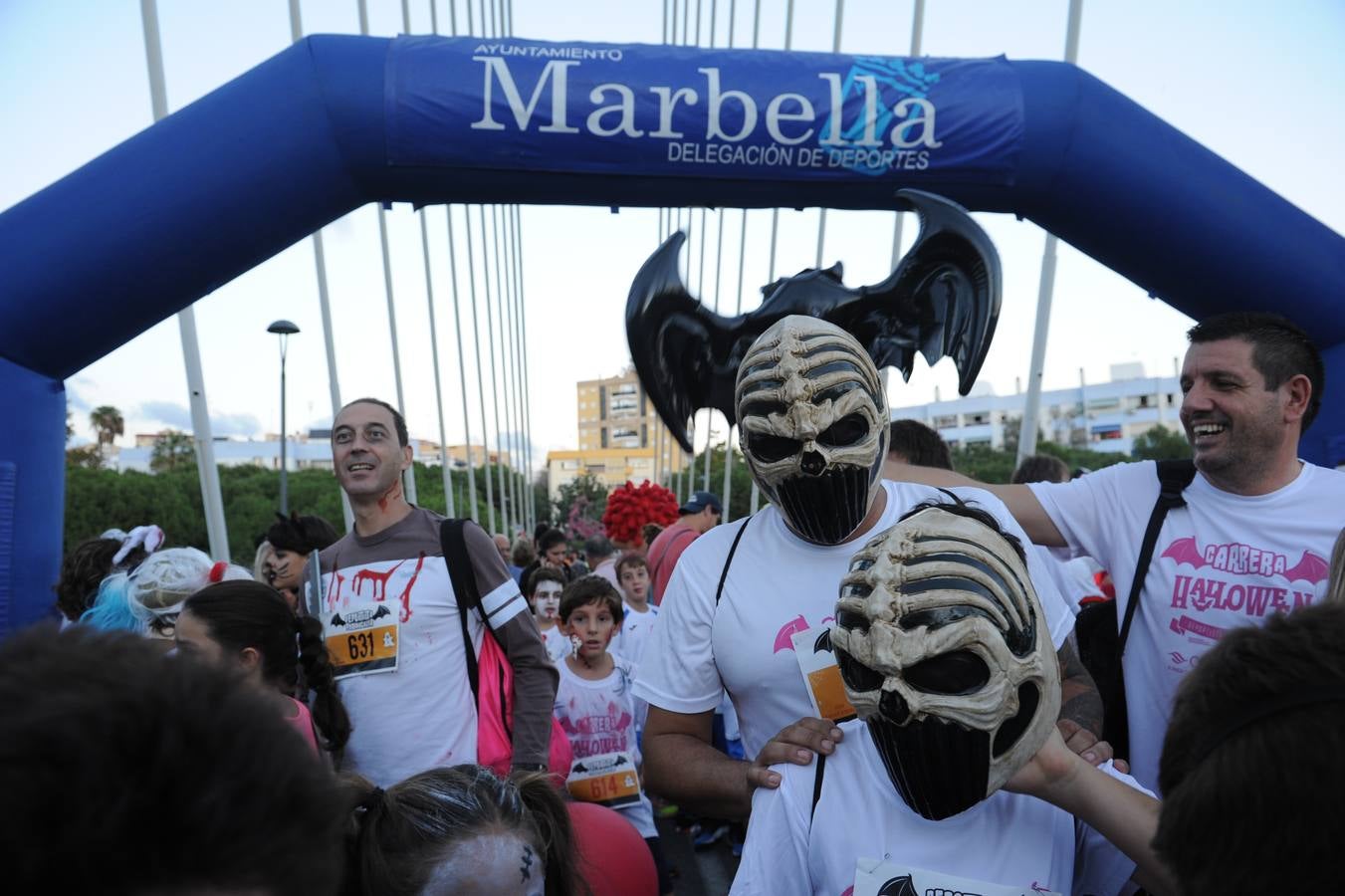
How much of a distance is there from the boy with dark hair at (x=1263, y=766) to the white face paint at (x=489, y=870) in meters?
1.18

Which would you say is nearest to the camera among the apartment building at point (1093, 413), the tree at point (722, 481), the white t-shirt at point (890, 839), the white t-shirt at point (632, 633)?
the white t-shirt at point (890, 839)

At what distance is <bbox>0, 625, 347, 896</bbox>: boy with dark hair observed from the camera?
1.62 feet

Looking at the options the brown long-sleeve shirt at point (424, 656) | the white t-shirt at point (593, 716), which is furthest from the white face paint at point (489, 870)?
the white t-shirt at point (593, 716)

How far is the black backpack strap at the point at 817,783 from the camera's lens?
1.63 meters

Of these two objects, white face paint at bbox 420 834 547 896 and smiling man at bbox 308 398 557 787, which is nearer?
white face paint at bbox 420 834 547 896

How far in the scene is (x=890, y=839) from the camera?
1567mm

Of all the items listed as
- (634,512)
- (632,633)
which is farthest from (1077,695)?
(634,512)

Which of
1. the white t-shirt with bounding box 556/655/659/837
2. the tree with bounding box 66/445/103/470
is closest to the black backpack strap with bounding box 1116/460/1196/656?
the white t-shirt with bounding box 556/655/659/837

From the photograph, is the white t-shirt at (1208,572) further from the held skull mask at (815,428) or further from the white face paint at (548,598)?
the white face paint at (548,598)

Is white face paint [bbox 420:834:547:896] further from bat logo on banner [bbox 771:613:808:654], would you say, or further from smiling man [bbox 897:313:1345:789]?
smiling man [bbox 897:313:1345:789]

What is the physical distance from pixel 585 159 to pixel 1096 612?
12.9ft

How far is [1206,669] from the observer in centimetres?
89

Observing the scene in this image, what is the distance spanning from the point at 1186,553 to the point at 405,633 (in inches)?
86.9

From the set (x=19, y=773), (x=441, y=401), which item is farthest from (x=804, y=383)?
(x=441, y=401)
